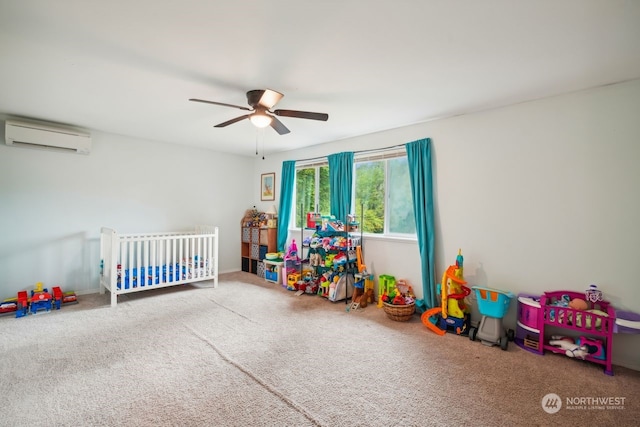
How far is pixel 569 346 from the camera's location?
7.86ft

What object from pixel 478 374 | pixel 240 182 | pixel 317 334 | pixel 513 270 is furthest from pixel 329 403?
pixel 240 182

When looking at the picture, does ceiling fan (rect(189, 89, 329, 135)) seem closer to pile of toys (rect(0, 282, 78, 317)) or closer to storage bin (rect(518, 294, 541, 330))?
storage bin (rect(518, 294, 541, 330))

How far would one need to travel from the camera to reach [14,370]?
2.12 m

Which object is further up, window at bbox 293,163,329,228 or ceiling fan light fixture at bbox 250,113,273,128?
ceiling fan light fixture at bbox 250,113,273,128

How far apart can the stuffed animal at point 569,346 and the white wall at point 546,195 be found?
0.34 m

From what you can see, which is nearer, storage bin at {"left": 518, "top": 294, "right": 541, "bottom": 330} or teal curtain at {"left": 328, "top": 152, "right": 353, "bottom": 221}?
storage bin at {"left": 518, "top": 294, "right": 541, "bottom": 330}

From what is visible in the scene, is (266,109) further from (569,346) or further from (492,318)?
(569,346)

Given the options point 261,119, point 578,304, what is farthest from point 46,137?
point 578,304

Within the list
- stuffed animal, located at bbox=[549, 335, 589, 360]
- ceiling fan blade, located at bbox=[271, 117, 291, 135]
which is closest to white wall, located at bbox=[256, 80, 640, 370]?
stuffed animal, located at bbox=[549, 335, 589, 360]

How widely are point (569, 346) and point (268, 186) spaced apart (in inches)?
190

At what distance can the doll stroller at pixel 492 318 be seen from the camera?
2.64 metres

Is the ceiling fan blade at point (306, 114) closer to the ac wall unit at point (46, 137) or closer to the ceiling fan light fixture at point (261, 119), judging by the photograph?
the ceiling fan light fixture at point (261, 119)

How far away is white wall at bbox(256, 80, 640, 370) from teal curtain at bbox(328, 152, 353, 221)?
44.8 inches

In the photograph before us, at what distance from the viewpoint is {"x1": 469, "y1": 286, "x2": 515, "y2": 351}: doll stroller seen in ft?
8.66
